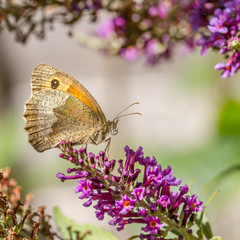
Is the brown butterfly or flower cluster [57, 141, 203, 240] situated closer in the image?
flower cluster [57, 141, 203, 240]

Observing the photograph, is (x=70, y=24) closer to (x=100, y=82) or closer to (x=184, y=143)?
(x=184, y=143)

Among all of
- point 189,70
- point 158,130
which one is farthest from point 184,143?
point 158,130

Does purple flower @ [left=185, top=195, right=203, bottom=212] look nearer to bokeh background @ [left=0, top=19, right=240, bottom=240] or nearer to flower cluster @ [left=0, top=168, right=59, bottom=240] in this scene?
flower cluster @ [left=0, top=168, right=59, bottom=240]

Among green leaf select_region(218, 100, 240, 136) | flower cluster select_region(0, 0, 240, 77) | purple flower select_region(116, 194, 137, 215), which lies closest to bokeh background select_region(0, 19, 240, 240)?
green leaf select_region(218, 100, 240, 136)

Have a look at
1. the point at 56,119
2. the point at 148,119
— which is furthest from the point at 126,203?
the point at 148,119

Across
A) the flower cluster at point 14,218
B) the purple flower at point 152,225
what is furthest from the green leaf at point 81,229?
the purple flower at point 152,225

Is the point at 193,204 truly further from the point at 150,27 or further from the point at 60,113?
the point at 150,27

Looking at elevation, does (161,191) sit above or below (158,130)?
below

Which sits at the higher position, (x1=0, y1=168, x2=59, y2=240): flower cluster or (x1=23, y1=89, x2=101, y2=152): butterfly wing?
(x1=23, y1=89, x2=101, y2=152): butterfly wing
